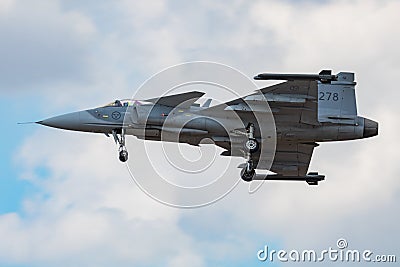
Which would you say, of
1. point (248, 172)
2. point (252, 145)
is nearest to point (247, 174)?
point (248, 172)

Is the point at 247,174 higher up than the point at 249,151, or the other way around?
the point at 249,151

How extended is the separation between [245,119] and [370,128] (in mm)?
6297

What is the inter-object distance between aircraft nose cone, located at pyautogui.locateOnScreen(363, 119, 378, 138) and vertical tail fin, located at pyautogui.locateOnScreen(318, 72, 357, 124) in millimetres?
678

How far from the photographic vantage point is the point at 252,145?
63688 mm

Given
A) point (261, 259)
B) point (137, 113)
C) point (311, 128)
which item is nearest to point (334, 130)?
point (311, 128)

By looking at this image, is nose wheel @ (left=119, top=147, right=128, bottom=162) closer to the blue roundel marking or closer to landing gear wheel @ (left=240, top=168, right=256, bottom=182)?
the blue roundel marking

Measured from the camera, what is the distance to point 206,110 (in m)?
63.6

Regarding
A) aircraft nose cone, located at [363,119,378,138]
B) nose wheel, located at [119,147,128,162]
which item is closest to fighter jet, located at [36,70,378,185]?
aircraft nose cone, located at [363,119,378,138]

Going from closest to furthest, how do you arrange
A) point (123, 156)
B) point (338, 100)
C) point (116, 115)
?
point (123, 156) → point (338, 100) → point (116, 115)

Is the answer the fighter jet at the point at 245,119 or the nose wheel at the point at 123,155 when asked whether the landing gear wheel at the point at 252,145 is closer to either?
the fighter jet at the point at 245,119

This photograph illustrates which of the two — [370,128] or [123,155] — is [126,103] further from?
[370,128]

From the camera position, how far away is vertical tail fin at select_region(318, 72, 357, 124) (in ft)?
208

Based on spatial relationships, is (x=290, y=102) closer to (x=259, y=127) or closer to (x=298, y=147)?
(x=259, y=127)

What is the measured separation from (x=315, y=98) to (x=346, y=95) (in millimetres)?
2032
